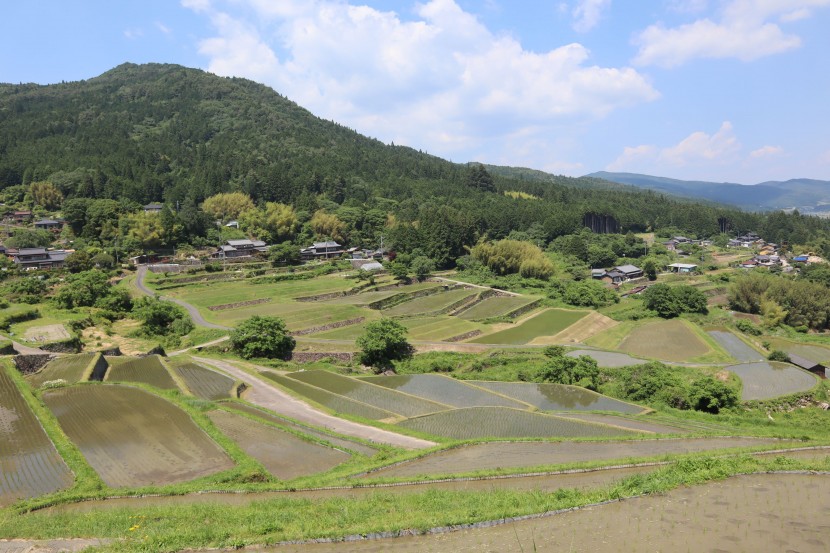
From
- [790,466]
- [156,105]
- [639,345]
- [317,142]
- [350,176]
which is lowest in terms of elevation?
[639,345]

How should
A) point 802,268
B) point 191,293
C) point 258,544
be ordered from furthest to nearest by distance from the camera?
point 802,268 < point 191,293 < point 258,544

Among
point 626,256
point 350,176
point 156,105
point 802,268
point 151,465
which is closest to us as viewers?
point 151,465

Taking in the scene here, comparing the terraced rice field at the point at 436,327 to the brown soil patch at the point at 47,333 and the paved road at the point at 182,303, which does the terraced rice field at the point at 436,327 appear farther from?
the brown soil patch at the point at 47,333

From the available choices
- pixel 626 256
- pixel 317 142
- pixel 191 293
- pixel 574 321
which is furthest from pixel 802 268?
pixel 317 142

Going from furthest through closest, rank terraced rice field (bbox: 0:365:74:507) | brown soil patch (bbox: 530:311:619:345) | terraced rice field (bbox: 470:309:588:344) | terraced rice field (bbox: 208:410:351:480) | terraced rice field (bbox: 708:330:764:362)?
1. terraced rice field (bbox: 470:309:588:344)
2. brown soil patch (bbox: 530:311:619:345)
3. terraced rice field (bbox: 708:330:764:362)
4. terraced rice field (bbox: 208:410:351:480)
5. terraced rice field (bbox: 0:365:74:507)

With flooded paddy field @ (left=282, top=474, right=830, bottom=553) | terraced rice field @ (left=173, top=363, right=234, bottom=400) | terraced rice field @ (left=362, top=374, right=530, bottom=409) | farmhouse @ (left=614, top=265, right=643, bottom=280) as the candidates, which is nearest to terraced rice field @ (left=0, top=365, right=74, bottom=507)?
terraced rice field @ (left=173, top=363, right=234, bottom=400)

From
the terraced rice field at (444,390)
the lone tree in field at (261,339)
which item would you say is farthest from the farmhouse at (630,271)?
the lone tree in field at (261,339)

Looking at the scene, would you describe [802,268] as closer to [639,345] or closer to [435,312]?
[639,345]

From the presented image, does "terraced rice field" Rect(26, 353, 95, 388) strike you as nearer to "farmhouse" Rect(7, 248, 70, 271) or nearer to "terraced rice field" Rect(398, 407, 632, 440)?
"terraced rice field" Rect(398, 407, 632, 440)
